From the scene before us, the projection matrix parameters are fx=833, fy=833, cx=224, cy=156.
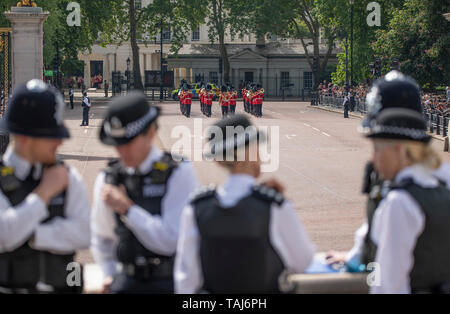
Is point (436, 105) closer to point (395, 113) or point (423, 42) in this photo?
point (423, 42)

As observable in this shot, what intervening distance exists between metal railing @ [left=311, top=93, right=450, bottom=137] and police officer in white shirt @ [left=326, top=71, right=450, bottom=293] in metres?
21.6

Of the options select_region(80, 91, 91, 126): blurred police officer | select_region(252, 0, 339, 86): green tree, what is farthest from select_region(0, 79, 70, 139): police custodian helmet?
select_region(252, 0, 339, 86): green tree

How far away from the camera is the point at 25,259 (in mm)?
4164

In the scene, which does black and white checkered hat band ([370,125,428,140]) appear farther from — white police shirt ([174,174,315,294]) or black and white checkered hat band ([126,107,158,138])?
black and white checkered hat band ([126,107,158,138])

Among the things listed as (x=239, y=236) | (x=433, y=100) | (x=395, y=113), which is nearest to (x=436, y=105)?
(x=433, y=100)

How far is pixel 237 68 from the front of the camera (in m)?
83.1

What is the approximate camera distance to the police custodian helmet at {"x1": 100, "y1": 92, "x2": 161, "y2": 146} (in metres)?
4.20

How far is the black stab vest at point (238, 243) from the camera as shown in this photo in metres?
3.79

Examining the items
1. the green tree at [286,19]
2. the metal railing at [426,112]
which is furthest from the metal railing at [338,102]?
the green tree at [286,19]

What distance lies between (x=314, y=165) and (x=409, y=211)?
19281 millimetres

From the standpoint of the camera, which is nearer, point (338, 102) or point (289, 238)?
point (289, 238)

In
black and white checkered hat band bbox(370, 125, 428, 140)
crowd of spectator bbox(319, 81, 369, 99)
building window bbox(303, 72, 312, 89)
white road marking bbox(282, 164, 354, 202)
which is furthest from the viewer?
building window bbox(303, 72, 312, 89)

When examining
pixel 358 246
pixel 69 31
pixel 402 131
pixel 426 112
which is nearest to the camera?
pixel 402 131
